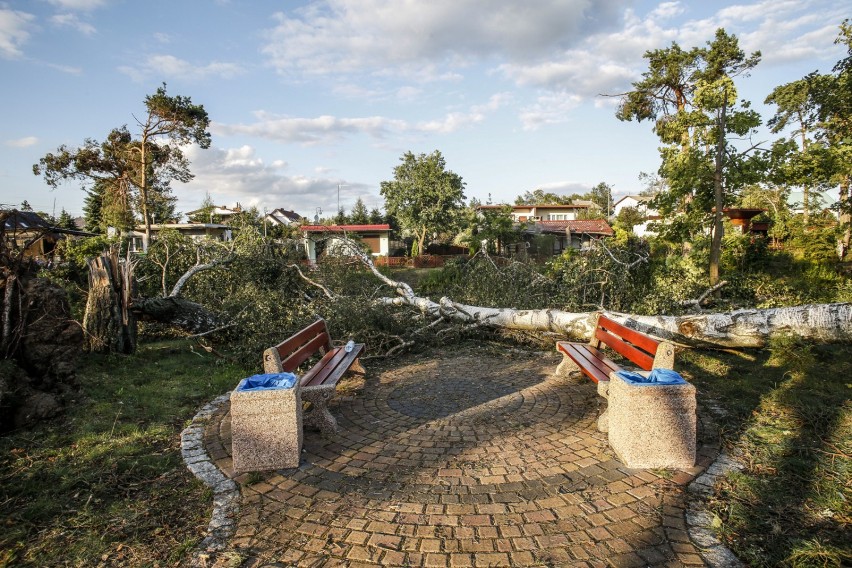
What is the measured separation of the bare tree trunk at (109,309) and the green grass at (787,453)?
7.62 meters

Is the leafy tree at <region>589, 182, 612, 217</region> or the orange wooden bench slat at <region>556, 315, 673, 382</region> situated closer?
the orange wooden bench slat at <region>556, 315, 673, 382</region>

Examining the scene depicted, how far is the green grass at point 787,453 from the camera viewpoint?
2555 millimetres

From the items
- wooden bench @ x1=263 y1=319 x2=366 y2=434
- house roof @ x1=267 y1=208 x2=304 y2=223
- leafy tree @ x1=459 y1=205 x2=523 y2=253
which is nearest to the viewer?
wooden bench @ x1=263 y1=319 x2=366 y2=434

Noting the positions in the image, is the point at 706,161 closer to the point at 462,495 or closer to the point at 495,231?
the point at 462,495

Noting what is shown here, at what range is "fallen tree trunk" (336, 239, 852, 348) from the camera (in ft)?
18.6

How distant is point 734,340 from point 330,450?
18.1 feet

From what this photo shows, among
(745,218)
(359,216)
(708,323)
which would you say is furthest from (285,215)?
(708,323)

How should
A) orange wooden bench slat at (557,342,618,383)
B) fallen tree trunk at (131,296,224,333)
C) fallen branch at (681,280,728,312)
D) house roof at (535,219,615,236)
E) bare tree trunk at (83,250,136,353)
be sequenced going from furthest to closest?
house roof at (535,219,615,236) < fallen branch at (681,280,728,312) < fallen tree trunk at (131,296,224,333) < bare tree trunk at (83,250,136,353) < orange wooden bench slat at (557,342,618,383)

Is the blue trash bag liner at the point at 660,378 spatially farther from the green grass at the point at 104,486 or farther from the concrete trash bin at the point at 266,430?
the green grass at the point at 104,486

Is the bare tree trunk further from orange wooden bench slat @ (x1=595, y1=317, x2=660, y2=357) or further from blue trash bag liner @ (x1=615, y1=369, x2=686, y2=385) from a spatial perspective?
Result: blue trash bag liner @ (x1=615, y1=369, x2=686, y2=385)

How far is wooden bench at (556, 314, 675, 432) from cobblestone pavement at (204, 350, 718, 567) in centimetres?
44

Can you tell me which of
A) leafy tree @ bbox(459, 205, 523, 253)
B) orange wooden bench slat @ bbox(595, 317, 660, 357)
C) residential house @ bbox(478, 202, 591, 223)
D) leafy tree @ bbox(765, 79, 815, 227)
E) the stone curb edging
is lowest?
the stone curb edging

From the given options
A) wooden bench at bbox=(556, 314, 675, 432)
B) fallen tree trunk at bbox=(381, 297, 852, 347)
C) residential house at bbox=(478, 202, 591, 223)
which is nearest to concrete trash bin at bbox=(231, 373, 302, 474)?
wooden bench at bbox=(556, 314, 675, 432)

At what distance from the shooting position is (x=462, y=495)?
310cm
